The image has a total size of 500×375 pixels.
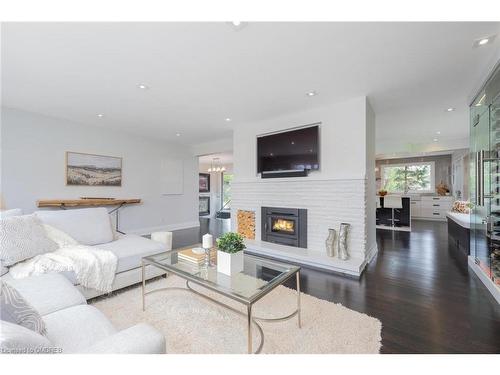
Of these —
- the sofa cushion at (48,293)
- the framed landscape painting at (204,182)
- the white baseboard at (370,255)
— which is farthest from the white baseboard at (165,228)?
the white baseboard at (370,255)

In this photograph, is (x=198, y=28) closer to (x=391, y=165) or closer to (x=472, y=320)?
(x=472, y=320)

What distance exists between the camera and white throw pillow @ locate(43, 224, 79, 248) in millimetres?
2286

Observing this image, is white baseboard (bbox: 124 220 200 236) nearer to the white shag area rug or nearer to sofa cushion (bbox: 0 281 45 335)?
the white shag area rug

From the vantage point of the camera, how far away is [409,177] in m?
7.70

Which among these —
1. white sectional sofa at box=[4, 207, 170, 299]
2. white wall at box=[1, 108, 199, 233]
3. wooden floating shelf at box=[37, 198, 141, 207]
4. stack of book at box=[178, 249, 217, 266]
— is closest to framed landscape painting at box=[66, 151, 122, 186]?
white wall at box=[1, 108, 199, 233]

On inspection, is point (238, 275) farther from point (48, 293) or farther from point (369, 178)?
point (369, 178)

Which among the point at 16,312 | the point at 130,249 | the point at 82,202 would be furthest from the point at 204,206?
the point at 16,312

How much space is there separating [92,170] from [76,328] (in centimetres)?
423

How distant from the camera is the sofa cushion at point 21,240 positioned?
1845 mm

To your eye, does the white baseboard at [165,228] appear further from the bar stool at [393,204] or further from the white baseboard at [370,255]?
the bar stool at [393,204]

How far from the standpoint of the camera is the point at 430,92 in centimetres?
296

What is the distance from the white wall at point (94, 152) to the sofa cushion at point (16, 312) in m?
3.91
